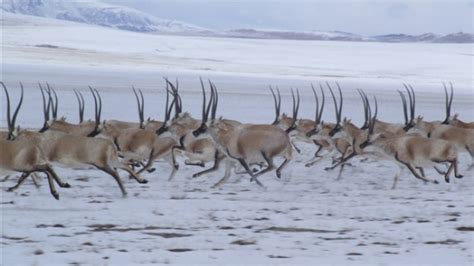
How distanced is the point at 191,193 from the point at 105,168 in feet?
3.51

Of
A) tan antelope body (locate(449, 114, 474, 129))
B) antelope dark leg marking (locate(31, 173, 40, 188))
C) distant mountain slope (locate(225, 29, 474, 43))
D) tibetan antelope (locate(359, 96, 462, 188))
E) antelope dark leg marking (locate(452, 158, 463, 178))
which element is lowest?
antelope dark leg marking (locate(31, 173, 40, 188))

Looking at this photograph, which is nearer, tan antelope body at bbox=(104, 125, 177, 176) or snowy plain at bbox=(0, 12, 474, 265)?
snowy plain at bbox=(0, 12, 474, 265)

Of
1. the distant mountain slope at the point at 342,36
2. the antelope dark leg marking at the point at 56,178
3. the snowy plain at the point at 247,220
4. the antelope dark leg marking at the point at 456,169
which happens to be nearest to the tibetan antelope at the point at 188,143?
the snowy plain at the point at 247,220

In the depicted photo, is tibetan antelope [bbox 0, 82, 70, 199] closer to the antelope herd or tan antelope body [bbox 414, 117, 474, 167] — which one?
the antelope herd

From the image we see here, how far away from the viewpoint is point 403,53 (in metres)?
81.4

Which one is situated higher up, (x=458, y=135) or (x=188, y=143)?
(x=458, y=135)

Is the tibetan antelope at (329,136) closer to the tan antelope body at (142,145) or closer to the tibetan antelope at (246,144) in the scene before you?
the tibetan antelope at (246,144)

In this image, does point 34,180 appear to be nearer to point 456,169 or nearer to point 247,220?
point 247,220

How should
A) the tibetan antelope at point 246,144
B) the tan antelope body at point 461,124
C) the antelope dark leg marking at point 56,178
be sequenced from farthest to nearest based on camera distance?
the tan antelope body at point 461,124
the tibetan antelope at point 246,144
the antelope dark leg marking at point 56,178

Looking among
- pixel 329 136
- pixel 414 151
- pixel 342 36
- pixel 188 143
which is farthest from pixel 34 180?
pixel 342 36

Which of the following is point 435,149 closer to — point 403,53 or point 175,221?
point 175,221

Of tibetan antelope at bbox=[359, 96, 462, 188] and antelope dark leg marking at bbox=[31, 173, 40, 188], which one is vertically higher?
tibetan antelope at bbox=[359, 96, 462, 188]

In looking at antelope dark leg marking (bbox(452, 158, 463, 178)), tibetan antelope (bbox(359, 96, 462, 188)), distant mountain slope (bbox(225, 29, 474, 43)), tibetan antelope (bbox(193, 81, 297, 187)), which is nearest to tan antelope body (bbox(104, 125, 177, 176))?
tibetan antelope (bbox(193, 81, 297, 187))

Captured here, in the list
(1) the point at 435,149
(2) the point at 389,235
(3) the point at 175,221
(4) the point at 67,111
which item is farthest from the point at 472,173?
(4) the point at 67,111
